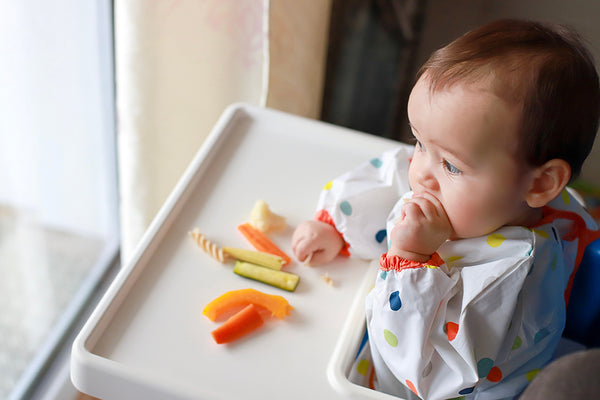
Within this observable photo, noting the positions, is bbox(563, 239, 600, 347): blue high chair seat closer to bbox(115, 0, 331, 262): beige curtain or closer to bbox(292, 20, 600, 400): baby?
bbox(292, 20, 600, 400): baby

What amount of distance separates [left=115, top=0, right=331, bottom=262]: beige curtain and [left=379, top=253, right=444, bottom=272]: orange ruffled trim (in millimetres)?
569

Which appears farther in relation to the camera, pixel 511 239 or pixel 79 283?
pixel 79 283

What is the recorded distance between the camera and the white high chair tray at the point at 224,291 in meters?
0.66

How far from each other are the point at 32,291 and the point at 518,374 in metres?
1.04

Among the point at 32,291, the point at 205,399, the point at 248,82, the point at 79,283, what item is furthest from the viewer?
the point at 79,283

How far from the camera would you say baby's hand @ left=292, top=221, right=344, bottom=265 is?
79 cm

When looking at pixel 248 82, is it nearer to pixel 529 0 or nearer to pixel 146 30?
pixel 146 30

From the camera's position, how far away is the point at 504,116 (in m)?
0.61

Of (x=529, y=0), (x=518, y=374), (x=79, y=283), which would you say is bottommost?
(x=79, y=283)

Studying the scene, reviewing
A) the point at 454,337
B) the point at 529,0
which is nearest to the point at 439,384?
the point at 454,337

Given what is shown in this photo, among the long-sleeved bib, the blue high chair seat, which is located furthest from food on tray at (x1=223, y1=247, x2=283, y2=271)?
the blue high chair seat

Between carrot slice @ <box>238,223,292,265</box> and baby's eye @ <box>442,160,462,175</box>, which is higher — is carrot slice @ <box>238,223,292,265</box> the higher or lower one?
the lower one

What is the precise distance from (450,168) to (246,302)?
0.83ft

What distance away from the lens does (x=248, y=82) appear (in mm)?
1230
